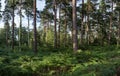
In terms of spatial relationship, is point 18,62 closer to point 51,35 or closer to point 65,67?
point 65,67

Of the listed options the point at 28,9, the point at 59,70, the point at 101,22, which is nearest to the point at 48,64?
the point at 59,70

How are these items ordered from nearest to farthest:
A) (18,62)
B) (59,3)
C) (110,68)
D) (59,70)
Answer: (110,68) < (59,70) < (18,62) < (59,3)

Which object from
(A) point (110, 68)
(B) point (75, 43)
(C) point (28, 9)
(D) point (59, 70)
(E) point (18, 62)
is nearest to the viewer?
(A) point (110, 68)

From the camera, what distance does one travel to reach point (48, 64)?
1239 cm

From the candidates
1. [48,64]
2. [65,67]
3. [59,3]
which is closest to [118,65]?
Result: [65,67]

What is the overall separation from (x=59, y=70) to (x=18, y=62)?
268 cm

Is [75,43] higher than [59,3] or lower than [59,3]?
lower

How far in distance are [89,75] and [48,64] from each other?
3.53 metres

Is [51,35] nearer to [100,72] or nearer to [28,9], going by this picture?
[28,9]

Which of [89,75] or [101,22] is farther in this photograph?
[101,22]

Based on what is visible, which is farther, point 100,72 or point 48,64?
point 48,64

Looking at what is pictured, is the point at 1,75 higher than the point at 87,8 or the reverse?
the reverse

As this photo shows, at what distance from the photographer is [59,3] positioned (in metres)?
37.8

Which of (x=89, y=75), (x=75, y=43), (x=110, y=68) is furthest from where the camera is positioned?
(x=75, y=43)
